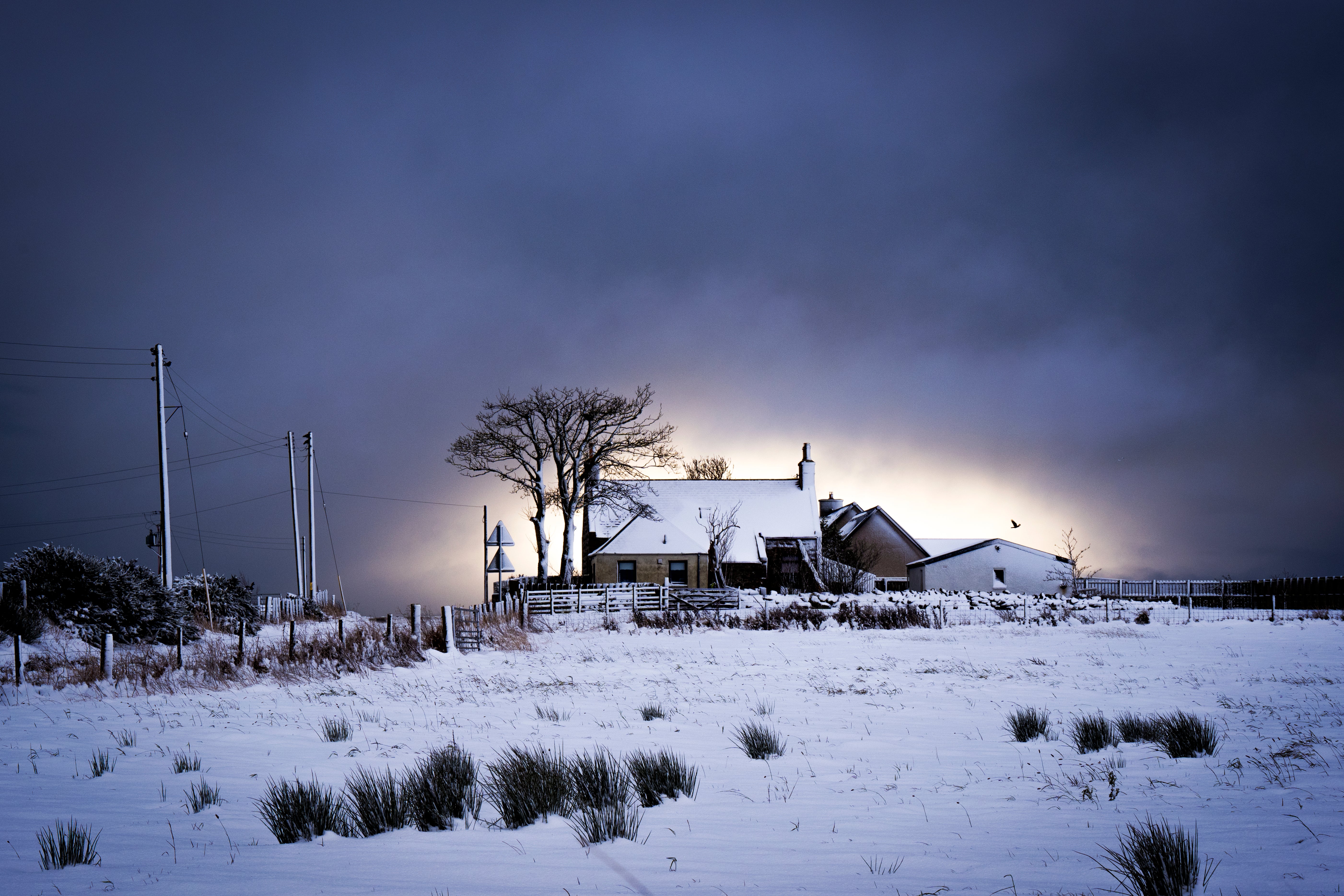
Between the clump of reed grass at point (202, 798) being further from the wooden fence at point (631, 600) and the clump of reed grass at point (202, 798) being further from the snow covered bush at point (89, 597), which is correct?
the wooden fence at point (631, 600)

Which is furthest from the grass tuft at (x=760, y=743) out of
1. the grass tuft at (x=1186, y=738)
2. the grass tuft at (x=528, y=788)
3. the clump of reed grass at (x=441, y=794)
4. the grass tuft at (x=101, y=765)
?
the grass tuft at (x=101, y=765)

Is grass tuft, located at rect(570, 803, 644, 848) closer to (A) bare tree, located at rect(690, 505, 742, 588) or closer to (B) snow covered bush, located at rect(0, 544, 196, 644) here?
(B) snow covered bush, located at rect(0, 544, 196, 644)

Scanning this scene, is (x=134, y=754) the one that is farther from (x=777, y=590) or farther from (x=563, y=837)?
(x=777, y=590)

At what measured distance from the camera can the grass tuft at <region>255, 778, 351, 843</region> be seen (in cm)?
553

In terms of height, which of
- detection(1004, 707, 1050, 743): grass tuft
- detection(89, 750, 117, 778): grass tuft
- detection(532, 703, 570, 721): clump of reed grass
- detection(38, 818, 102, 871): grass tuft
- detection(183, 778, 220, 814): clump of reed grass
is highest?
detection(38, 818, 102, 871): grass tuft

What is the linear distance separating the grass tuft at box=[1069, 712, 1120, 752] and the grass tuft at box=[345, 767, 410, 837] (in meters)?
6.30

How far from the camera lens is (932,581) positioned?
1978 inches

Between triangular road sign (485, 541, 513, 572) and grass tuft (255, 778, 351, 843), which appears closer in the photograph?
grass tuft (255, 778, 351, 843)

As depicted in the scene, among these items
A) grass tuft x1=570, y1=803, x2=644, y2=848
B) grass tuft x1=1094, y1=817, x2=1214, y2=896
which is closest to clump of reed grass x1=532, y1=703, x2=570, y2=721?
grass tuft x1=570, y1=803, x2=644, y2=848

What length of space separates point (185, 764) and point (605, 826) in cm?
520

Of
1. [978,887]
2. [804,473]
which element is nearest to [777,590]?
[804,473]

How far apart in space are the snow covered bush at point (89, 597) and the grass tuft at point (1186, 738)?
808 inches

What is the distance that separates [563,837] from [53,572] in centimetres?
2022

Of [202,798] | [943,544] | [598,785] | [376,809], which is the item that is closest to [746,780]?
[598,785]
